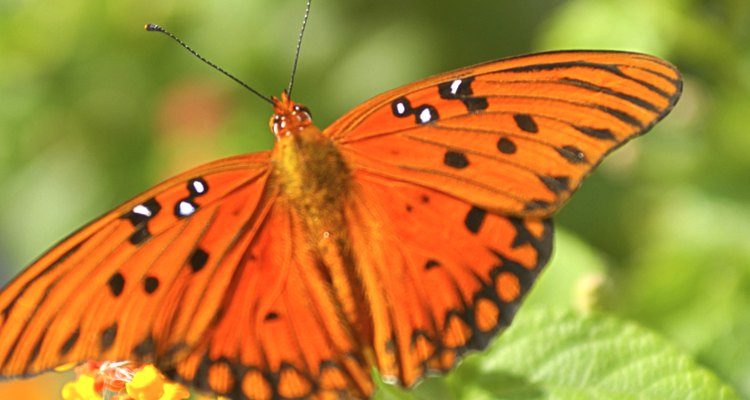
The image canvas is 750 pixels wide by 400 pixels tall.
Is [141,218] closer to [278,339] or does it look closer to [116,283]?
[116,283]

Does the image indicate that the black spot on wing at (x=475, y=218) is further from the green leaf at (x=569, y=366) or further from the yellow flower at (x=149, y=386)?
the yellow flower at (x=149, y=386)

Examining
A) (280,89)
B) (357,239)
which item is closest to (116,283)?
(357,239)

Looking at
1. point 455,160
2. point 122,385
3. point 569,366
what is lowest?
point 569,366

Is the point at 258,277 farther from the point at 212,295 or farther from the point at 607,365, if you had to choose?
the point at 607,365

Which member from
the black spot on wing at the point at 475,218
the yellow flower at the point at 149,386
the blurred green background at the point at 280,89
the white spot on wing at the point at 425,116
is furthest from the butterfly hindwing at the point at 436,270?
the blurred green background at the point at 280,89

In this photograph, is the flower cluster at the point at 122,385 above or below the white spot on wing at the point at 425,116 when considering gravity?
below

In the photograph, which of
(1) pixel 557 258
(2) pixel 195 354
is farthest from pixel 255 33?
(2) pixel 195 354

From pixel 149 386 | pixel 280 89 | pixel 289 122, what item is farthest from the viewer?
pixel 280 89
